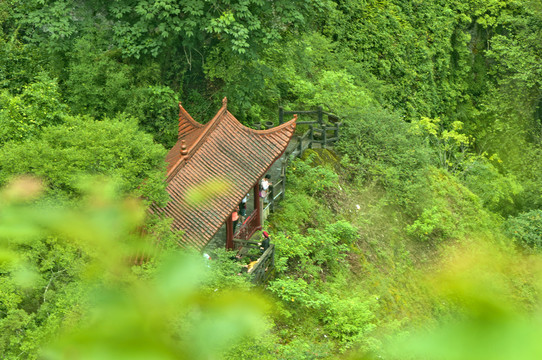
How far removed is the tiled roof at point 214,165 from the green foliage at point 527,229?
929cm

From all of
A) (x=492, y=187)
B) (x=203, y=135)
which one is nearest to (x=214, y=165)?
(x=203, y=135)

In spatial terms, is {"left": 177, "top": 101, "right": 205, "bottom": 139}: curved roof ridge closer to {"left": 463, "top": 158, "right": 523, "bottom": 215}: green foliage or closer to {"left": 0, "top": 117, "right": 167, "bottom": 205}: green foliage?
{"left": 0, "top": 117, "right": 167, "bottom": 205}: green foliage

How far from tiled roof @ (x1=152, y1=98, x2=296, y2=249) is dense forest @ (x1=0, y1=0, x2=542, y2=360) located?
59 cm

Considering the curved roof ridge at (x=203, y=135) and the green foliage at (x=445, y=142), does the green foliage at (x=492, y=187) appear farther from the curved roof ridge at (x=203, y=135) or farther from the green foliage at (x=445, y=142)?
the curved roof ridge at (x=203, y=135)

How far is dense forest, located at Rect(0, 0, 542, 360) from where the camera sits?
122cm

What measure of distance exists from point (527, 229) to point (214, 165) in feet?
37.3

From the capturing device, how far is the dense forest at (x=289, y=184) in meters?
1.22

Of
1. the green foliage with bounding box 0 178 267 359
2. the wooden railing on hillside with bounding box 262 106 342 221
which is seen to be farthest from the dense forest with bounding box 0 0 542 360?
the wooden railing on hillside with bounding box 262 106 342 221

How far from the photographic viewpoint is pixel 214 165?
34.1 ft

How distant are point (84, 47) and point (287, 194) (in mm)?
6217

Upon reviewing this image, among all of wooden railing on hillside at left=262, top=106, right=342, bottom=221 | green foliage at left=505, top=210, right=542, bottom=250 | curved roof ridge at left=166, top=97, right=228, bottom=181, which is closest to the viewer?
curved roof ridge at left=166, top=97, right=228, bottom=181

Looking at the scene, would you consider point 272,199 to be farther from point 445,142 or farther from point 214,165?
point 445,142

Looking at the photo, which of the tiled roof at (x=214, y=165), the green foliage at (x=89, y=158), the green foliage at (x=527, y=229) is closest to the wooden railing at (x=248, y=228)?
the tiled roof at (x=214, y=165)

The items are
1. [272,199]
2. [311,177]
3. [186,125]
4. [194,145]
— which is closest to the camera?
[194,145]
